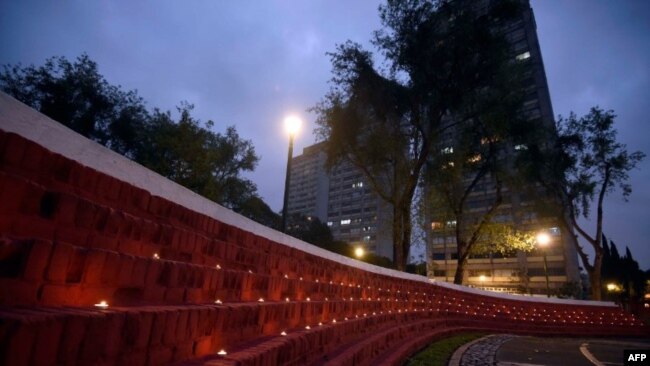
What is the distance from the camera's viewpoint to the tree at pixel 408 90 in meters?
14.9

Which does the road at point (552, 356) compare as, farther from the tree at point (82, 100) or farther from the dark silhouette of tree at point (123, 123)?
the tree at point (82, 100)

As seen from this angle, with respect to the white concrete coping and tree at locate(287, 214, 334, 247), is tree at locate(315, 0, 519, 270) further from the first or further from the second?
tree at locate(287, 214, 334, 247)

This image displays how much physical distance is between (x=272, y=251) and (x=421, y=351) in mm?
5115

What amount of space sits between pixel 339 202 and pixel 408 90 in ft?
297

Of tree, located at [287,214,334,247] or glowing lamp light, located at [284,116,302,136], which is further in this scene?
tree, located at [287,214,334,247]

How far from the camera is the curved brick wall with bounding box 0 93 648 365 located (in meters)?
1.37

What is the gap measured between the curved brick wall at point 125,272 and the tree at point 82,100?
26196 mm

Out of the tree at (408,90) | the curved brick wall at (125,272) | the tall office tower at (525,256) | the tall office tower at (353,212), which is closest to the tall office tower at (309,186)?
the tall office tower at (353,212)

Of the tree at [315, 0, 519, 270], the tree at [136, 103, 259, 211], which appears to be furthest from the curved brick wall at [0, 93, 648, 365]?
the tree at [136, 103, 259, 211]

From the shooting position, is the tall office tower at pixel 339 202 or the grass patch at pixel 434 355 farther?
the tall office tower at pixel 339 202

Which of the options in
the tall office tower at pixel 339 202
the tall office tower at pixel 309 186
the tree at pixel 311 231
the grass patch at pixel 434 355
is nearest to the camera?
the grass patch at pixel 434 355

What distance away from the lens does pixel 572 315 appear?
16359 millimetres

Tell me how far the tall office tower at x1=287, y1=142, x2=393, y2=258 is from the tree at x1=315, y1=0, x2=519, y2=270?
69.1 metres

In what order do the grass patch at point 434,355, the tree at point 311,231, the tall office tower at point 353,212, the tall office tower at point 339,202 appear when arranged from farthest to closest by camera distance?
the tall office tower at point 339,202 → the tall office tower at point 353,212 → the tree at point 311,231 → the grass patch at point 434,355
